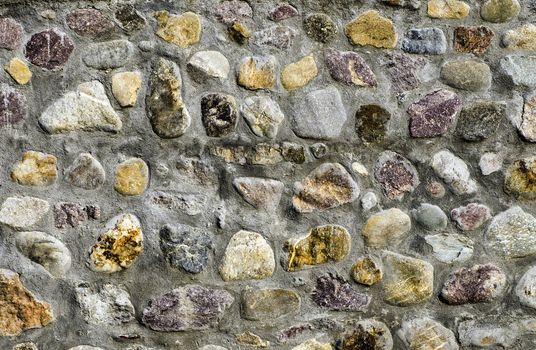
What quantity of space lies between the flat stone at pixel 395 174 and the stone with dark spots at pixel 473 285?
0.34m

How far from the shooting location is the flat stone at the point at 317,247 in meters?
2.52

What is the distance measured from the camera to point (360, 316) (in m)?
2.59

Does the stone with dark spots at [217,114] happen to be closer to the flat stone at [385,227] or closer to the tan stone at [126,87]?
the tan stone at [126,87]

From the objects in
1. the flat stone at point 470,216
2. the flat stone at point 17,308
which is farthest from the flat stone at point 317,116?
the flat stone at point 17,308

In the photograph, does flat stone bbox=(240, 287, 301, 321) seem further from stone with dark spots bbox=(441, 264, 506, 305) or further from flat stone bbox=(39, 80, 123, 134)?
flat stone bbox=(39, 80, 123, 134)

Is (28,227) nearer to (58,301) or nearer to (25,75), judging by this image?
(58,301)

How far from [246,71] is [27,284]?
0.95 m

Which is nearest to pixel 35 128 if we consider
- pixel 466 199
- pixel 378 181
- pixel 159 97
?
pixel 159 97

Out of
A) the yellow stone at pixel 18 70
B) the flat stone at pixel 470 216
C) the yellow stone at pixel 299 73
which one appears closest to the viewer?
the yellow stone at pixel 18 70

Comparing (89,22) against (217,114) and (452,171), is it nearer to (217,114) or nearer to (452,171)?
(217,114)

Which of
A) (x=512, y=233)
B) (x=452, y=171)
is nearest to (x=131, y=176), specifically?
(x=452, y=171)

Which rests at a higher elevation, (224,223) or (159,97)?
(159,97)

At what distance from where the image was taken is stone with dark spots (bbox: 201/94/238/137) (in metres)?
2.44

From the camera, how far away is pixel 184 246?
2.45 m
